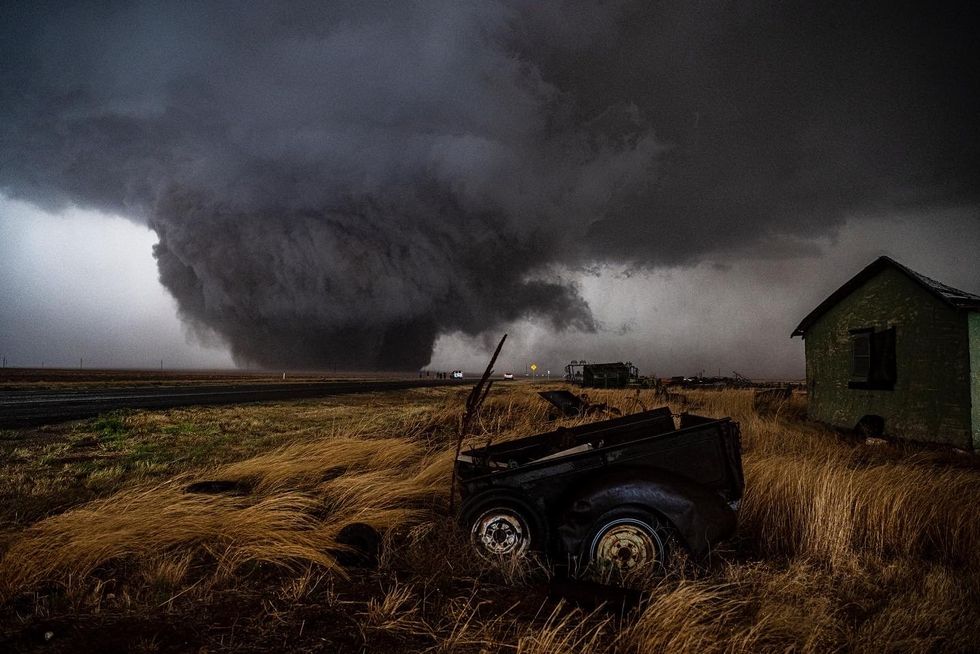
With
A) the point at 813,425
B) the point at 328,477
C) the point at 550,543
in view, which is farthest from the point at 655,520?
the point at 813,425

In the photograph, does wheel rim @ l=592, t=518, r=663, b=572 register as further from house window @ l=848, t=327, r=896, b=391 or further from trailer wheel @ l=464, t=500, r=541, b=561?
house window @ l=848, t=327, r=896, b=391

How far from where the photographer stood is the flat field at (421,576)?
101 inches

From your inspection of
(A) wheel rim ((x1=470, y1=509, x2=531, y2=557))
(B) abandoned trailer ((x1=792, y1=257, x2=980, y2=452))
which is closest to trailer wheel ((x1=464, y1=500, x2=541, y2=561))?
(A) wheel rim ((x1=470, y1=509, x2=531, y2=557))

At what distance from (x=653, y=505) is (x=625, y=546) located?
14.7 inches

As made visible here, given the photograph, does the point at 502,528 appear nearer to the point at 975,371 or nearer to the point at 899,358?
the point at 975,371

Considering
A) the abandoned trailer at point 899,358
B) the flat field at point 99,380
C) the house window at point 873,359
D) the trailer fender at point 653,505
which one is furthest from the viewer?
the flat field at point 99,380

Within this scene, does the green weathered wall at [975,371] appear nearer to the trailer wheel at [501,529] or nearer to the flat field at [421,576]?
the flat field at [421,576]

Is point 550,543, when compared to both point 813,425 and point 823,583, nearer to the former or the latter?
point 823,583

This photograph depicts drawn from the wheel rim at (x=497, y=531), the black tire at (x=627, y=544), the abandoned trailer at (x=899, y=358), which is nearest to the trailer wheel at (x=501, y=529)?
the wheel rim at (x=497, y=531)

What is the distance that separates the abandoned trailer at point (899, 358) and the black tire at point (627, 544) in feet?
37.6

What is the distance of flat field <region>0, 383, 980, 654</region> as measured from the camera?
2.57 meters

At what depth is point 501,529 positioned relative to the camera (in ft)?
11.6

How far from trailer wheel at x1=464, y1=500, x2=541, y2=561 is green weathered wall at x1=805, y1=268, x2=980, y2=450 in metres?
12.1

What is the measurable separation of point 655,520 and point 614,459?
507mm
